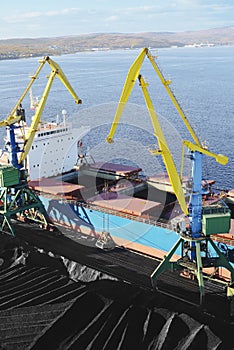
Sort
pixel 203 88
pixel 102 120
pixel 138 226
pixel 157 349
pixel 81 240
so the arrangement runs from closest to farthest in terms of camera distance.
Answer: pixel 157 349
pixel 138 226
pixel 81 240
pixel 102 120
pixel 203 88

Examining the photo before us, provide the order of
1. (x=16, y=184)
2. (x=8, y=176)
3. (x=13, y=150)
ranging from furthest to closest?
(x=13, y=150)
(x=16, y=184)
(x=8, y=176)

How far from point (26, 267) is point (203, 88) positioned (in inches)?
2474

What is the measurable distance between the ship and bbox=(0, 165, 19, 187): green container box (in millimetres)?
948

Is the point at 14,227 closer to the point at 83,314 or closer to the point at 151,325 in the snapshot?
the point at 83,314

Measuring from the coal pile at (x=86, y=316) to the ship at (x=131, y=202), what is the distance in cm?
189

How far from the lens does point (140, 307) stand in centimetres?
1509

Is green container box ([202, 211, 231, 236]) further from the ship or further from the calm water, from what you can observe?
the calm water

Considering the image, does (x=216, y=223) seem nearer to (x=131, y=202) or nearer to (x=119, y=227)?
(x=119, y=227)

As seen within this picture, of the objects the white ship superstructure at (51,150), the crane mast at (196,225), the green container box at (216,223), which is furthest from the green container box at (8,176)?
the green container box at (216,223)

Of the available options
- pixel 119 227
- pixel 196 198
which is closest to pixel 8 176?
pixel 119 227

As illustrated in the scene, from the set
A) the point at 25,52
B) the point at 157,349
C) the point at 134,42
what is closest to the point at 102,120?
the point at 157,349

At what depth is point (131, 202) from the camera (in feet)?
69.9

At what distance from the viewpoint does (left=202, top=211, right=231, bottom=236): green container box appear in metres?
15.5

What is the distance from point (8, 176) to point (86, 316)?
34.1ft
